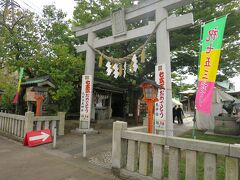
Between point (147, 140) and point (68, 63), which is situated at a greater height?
point (68, 63)

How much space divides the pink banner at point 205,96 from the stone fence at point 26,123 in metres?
7.05

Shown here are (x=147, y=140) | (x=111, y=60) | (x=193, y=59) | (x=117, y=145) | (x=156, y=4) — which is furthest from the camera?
(x=193, y=59)

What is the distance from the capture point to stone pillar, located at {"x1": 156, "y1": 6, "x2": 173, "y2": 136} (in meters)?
7.87

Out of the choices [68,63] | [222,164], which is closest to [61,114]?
[68,63]

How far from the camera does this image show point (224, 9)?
12.5 meters

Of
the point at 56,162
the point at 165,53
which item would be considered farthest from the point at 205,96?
the point at 56,162

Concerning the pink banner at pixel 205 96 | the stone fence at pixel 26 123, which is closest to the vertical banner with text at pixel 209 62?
the pink banner at pixel 205 96

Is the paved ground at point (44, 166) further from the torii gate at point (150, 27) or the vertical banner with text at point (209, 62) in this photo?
the vertical banner with text at point (209, 62)

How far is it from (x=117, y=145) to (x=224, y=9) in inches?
447

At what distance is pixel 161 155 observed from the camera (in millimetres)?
4680

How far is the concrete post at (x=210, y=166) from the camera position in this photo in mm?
3859

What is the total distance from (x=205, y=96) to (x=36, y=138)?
696 centimetres

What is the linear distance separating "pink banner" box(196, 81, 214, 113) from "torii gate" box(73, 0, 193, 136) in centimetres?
142

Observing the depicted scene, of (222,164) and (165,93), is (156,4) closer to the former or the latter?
(165,93)
